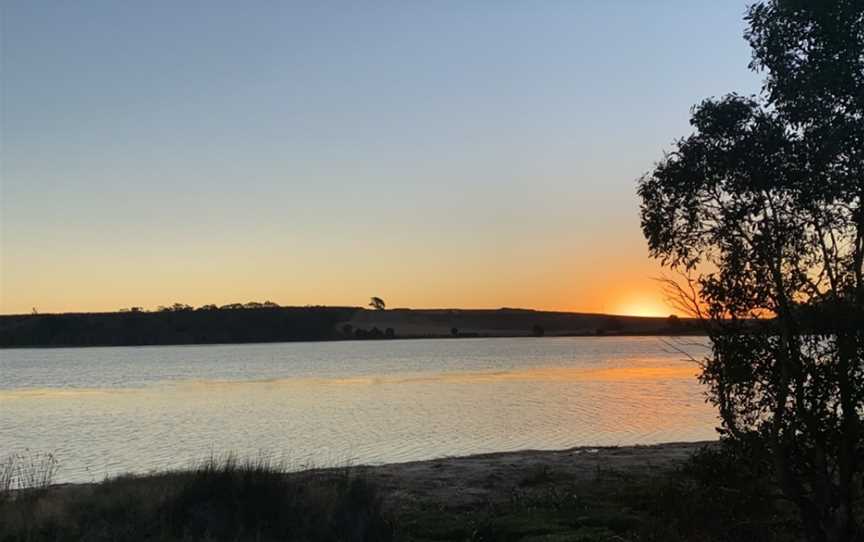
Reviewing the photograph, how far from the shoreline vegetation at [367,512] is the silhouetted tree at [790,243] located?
2.69 ft

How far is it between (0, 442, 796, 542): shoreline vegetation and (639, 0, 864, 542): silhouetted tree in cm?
82

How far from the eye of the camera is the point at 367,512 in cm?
1177

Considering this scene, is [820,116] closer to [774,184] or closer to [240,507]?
[774,184]

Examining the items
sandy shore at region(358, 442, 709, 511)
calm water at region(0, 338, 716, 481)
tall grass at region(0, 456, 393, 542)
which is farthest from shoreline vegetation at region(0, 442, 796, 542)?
calm water at region(0, 338, 716, 481)

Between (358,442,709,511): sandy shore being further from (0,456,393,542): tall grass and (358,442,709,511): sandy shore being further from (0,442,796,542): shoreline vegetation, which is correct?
(0,456,393,542): tall grass

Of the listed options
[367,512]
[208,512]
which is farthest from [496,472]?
[208,512]

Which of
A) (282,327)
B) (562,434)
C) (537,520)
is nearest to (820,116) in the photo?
(537,520)

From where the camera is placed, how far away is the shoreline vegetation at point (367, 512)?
10.8 meters

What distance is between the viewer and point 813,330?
1002cm

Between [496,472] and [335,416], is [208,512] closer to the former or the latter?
[496,472]

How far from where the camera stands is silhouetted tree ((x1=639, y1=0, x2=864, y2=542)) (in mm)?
9523

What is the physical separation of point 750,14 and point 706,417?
3139 cm

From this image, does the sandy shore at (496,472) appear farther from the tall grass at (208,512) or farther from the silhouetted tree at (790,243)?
the silhouetted tree at (790,243)

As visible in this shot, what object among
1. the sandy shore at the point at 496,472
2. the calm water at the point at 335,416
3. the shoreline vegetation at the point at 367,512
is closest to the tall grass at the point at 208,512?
the shoreline vegetation at the point at 367,512
